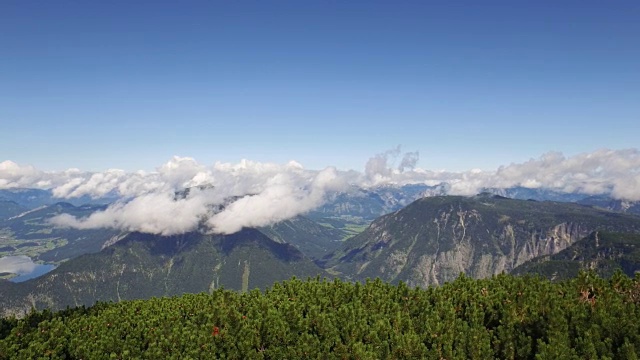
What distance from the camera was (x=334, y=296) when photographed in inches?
1700

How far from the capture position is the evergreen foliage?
29547 mm

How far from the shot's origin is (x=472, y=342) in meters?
30.7

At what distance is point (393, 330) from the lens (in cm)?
3253

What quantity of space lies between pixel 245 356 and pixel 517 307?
23428 millimetres

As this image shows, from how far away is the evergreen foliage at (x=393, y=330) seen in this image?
96.9ft

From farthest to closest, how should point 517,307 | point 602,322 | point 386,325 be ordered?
point 517,307 < point 386,325 < point 602,322

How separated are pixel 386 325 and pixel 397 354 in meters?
3.20

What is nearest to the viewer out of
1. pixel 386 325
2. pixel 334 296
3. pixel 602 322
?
pixel 602 322

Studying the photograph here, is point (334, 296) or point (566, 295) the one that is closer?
point (566, 295)

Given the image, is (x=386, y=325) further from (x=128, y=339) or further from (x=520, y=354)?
(x=128, y=339)

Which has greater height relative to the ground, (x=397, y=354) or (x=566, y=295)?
(x=566, y=295)

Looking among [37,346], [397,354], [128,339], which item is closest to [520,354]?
[397,354]

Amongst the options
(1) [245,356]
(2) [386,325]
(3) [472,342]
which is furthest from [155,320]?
(3) [472,342]

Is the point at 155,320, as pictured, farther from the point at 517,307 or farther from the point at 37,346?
the point at 517,307
